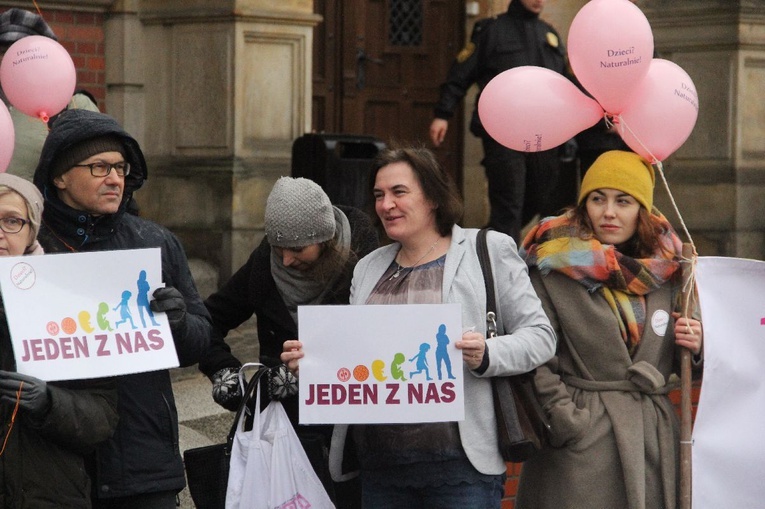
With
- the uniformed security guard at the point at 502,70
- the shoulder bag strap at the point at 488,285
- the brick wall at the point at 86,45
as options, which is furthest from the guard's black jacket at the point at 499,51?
the shoulder bag strap at the point at 488,285

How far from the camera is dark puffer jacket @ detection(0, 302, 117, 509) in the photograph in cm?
399

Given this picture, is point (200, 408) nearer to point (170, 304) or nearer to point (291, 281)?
point (291, 281)

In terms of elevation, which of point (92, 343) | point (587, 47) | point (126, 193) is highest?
point (587, 47)

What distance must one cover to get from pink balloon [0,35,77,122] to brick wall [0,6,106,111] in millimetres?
3354

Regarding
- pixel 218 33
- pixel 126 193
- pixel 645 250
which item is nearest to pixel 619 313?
pixel 645 250

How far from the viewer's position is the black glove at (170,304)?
4.23m

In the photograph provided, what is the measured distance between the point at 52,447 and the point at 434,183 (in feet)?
4.58

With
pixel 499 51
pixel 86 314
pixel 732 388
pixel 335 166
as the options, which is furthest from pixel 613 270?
pixel 335 166

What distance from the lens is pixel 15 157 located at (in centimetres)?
620

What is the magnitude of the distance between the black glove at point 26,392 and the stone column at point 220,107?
5.58m

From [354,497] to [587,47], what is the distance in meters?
1.74

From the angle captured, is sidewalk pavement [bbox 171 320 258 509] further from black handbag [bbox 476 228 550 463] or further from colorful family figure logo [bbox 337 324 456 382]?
black handbag [bbox 476 228 550 463]

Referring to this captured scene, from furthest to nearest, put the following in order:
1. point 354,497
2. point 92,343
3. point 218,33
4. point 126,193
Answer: point 218,33 → point 354,497 → point 126,193 → point 92,343

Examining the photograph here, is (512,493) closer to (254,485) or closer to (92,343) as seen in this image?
(254,485)
